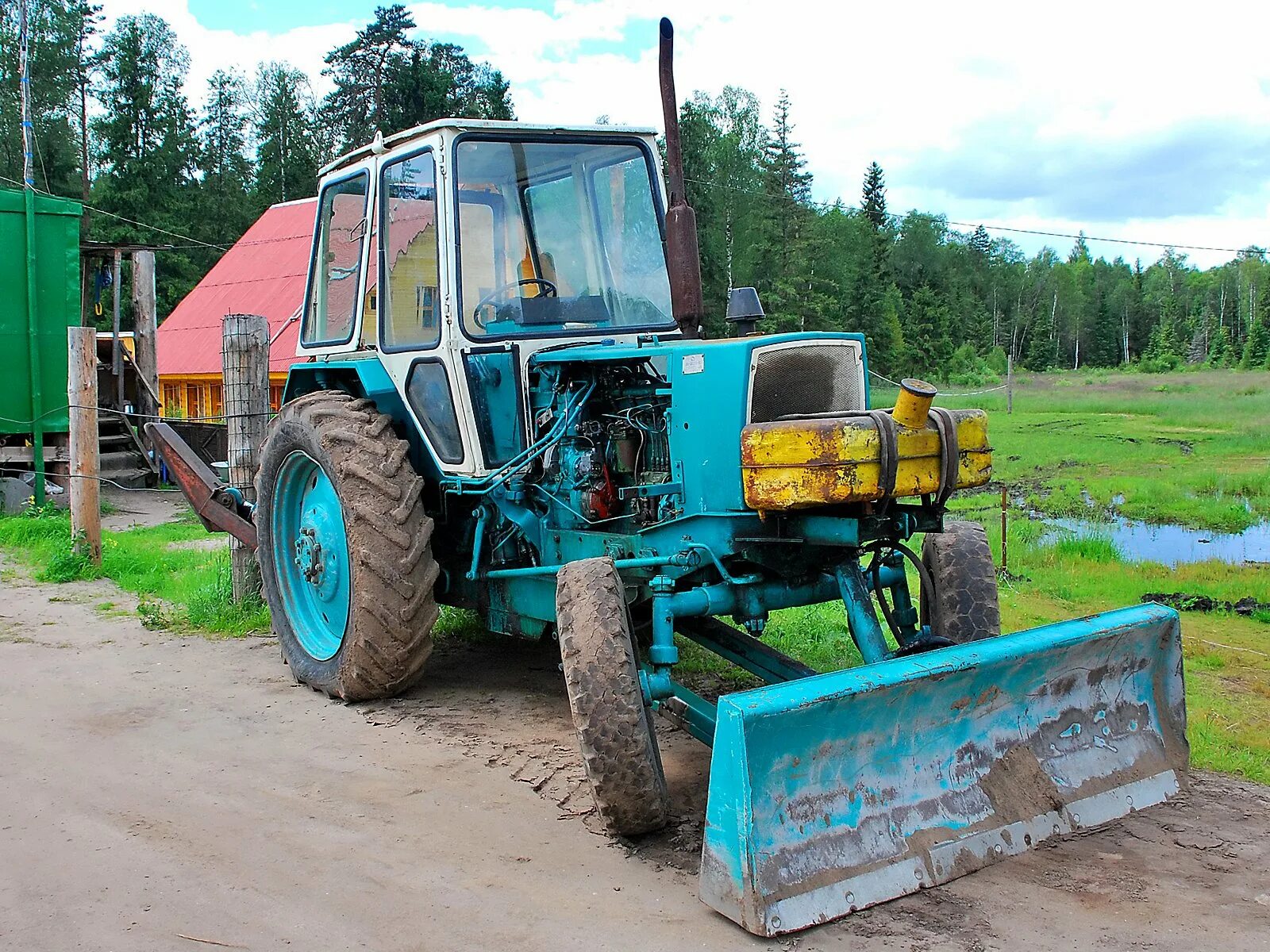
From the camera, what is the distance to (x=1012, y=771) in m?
4.23

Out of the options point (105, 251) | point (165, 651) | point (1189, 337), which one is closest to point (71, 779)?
point (165, 651)

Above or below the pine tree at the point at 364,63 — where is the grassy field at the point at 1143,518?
Answer: below

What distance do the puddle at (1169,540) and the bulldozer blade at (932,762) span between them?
24.1 ft

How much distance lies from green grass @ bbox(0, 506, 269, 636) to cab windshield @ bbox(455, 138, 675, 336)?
3.38 metres

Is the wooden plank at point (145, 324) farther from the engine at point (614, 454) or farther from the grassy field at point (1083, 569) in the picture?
the engine at point (614, 454)

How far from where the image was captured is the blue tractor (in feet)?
12.8

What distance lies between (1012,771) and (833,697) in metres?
0.92

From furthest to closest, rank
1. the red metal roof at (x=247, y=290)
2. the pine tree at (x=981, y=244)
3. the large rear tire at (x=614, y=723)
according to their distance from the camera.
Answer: the pine tree at (x=981, y=244), the red metal roof at (x=247, y=290), the large rear tire at (x=614, y=723)

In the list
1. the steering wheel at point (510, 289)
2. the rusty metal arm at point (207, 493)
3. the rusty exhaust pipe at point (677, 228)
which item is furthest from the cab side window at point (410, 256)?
the rusty metal arm at point (207, 493)

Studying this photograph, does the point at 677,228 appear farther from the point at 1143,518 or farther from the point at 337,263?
the point at 1143,518

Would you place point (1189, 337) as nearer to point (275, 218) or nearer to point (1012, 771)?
point (275, 218)

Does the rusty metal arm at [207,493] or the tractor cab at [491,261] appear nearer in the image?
the tractor cab at [491,261]

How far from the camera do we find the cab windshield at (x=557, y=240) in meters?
5.57

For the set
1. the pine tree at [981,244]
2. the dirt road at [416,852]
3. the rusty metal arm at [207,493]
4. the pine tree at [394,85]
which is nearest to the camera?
the dirt road at [416,852]
